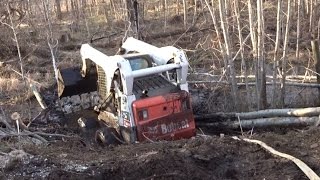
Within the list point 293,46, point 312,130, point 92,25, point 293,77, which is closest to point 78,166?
point 312,130

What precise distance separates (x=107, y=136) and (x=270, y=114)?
3.15 m

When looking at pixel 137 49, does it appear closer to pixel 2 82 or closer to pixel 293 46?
pixel 2 82

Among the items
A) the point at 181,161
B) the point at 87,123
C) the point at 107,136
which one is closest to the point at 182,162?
the point at 181,161

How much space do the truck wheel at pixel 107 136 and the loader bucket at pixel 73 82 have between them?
2.02 metres

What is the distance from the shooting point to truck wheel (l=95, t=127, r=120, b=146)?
28.7 ft

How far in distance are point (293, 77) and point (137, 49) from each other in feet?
13.9

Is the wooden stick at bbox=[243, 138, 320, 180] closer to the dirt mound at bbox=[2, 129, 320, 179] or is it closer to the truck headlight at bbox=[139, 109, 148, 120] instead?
the dirt mound at bbox=[2, 129, 320, 179]

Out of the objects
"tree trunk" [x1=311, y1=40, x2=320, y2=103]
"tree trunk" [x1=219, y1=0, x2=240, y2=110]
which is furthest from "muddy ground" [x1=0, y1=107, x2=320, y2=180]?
"tree trunk" [x1=311, y1=40, x2=320, y2=103]

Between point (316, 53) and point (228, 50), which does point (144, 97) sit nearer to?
point (228, 50)

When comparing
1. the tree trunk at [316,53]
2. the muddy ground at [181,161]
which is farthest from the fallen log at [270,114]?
the tree trunk at [316,53]

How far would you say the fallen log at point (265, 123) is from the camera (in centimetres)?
873

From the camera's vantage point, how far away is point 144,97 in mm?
8648

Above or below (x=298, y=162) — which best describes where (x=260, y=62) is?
above

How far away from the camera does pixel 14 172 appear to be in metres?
6.49
